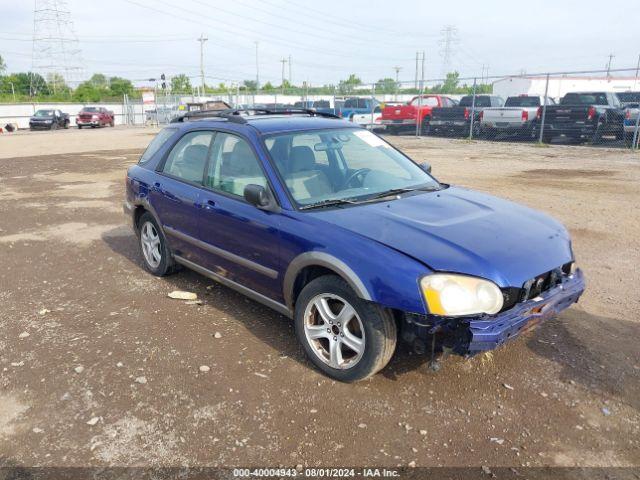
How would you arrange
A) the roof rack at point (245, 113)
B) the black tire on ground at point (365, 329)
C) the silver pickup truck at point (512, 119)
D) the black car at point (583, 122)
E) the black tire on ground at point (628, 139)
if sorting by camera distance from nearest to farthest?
the black tire on ground at point (365, 329)
the roof rack at point (245, 113)
the black tire on ground at point (628, 139)
the black car at point (583, 122)
the silver pickup truck at point (512, 119)

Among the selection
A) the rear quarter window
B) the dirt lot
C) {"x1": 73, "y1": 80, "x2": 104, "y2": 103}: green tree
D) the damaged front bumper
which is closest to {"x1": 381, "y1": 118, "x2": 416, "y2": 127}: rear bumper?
the dirt lot

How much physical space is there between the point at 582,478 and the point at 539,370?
100 centimetres

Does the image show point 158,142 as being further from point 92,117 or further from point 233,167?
point 92,117

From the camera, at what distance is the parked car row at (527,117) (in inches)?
669

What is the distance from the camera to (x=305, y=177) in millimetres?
3785

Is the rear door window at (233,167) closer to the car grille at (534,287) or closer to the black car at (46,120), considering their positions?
the car grille at (534,287)

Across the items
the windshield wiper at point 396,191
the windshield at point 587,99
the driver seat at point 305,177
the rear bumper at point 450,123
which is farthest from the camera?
the rear bumper at point 450,123

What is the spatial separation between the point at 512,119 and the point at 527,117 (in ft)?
1.69

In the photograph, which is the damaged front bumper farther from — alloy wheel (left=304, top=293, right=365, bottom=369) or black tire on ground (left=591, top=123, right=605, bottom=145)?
black tire on ground (left=591, top=123, right=605, bottom=145)

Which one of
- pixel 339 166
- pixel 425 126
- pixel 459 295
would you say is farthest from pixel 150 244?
pixel 425 126

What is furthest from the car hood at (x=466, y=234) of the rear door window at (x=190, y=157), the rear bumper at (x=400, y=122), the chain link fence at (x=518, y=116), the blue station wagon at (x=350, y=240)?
the rear bumper at (x=400, y=122)

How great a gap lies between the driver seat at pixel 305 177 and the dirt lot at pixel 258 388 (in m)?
1.14

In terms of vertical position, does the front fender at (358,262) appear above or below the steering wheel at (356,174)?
below

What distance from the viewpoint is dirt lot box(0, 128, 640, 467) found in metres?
2.73
